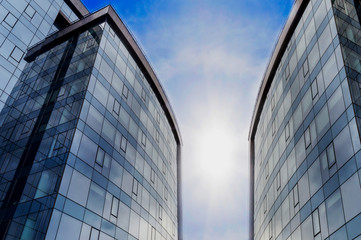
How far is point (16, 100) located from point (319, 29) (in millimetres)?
26430

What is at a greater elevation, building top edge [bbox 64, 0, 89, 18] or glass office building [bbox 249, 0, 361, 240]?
building top edge [bbox 64, 0, 89, 18]

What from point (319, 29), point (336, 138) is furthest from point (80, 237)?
point (319, 29)

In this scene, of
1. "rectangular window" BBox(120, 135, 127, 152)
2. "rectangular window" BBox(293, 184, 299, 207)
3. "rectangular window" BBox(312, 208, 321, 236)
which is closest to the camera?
"rectangular window" BBox(312, 208, 321, 236)

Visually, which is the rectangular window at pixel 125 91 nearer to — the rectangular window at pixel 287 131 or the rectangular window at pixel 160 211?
the rectangular window at pixel 160 211

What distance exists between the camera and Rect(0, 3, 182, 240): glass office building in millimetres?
21422

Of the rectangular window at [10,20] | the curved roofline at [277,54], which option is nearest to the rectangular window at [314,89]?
the curved roofline at [277,54]

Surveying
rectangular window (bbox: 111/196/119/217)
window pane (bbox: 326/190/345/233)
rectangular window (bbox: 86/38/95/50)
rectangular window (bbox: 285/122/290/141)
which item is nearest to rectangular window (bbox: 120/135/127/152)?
rectangular window (bbox: 111/196/119/217)

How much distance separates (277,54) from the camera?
3569 centimetres

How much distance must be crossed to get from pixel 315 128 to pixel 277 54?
14.5 metres

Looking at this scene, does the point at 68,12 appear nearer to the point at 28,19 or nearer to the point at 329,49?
the point at 28,19

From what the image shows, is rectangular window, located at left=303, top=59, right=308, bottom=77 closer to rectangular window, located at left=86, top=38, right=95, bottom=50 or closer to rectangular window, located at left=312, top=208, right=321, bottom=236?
rectangular window, located at left=312, top=208, right=321, bottom=236

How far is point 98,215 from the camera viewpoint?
24.0m

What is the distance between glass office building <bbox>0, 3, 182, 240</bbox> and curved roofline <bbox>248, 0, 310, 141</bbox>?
13375 mm

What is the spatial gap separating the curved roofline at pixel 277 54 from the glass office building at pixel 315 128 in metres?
0.09
